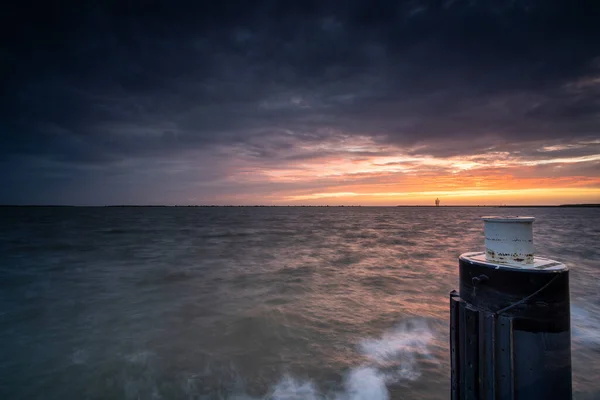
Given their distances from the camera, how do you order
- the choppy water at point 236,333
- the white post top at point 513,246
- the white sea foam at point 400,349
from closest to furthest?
the white post top at point 513,246 → the choppy water at point 236,333 → the white sea foam at point 400,349

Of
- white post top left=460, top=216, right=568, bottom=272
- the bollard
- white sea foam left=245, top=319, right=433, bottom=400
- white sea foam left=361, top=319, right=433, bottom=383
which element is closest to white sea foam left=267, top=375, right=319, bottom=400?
white sea foam left=245, top=319, right=433, bottom=400

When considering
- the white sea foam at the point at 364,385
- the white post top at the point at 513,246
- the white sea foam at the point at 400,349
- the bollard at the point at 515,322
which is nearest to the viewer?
the bollard at the point at 515,322

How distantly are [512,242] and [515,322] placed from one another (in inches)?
28.1

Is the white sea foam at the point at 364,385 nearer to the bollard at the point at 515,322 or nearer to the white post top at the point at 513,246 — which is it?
the bollard at the point at 515,322

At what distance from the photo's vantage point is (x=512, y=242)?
293cm

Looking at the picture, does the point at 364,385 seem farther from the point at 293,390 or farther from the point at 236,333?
the point at 236,333

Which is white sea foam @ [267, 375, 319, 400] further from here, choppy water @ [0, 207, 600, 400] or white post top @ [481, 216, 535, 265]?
white post top @ [481, 216, 535, 265]

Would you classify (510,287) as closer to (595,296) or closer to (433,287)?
(433,287)

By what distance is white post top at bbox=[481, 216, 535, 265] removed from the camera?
2895mm

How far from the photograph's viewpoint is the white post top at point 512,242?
2.89 metres

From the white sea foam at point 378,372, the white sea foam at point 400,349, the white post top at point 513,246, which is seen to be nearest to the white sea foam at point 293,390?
the white sea foam at point 378,372

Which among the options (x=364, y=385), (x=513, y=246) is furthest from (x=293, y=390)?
(x=513, y=246)

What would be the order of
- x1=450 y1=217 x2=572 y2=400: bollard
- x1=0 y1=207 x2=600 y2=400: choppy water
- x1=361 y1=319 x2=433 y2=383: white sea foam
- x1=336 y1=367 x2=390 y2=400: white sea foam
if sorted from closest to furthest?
x1=450 y1=217 x2=572 y2=400: bollard < x1=336 y1=367 x2=390 y2=400: white sea foam < x1=0 y1=207 x2=600 y2=400: choppy water < x1=361 y1=319 x2=433 y2=383: white sea foam

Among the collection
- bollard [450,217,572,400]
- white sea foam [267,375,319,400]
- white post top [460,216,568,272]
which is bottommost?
white sea foam [267,375,319,400]
